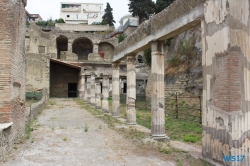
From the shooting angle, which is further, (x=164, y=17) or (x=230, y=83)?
(x=164, y=17)

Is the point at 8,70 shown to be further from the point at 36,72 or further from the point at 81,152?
the point at 36,72

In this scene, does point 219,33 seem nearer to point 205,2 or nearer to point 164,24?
point 205,2

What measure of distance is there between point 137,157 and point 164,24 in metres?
3.23

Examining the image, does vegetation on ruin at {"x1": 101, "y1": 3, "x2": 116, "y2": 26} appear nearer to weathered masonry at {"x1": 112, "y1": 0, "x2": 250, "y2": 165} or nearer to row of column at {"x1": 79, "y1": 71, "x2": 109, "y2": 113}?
row of column at {"x1": 79, "y1": 71, "x2": 109, "y2": 113}

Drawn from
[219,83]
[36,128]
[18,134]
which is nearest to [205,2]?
[219,83]

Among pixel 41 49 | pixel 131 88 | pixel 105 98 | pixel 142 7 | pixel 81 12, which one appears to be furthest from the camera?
pixel 81 12

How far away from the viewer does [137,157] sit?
4652 mm

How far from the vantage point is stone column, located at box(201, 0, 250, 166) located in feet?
12.1

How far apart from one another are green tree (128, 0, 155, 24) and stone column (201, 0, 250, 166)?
3071cm

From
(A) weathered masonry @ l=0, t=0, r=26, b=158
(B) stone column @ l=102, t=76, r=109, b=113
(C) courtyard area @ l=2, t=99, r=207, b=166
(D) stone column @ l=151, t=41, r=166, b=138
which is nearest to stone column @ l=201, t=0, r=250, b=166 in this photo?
(C) courtyard area @ l=2, t=99, r=207, b=166

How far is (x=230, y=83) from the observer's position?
3.78 meters

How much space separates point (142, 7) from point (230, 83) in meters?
32.8

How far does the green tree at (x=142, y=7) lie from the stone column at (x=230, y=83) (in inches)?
1209

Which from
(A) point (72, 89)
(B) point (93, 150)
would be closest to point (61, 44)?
(A) point (72, 89)
